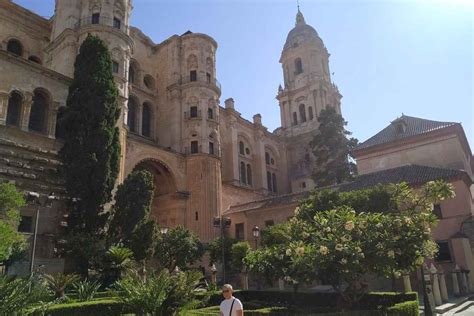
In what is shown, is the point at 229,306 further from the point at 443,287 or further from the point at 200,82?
the point at 200,82

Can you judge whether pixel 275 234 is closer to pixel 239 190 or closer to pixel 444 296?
pixel 444 296

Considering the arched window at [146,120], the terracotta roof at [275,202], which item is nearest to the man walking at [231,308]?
the terracotta roof at [275,202]

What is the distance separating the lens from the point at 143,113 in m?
34.8

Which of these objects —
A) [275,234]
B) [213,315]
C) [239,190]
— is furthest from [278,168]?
[213,315]

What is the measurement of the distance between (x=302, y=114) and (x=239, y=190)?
20133 mm

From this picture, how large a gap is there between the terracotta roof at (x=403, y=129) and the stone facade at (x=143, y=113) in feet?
45.1

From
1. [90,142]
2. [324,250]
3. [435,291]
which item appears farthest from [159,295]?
[90,142]

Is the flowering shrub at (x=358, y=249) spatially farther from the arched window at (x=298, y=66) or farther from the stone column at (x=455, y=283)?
the arched window at (x=298, y=66)

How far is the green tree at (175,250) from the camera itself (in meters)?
23.1

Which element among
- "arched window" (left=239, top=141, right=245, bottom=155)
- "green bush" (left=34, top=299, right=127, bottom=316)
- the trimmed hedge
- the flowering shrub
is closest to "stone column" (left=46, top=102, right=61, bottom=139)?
"green bush" (left=34, top=299, right=127, bottom=316)

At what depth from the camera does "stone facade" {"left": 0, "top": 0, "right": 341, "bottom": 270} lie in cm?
2053

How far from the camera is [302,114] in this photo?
53.7m

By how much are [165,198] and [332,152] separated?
54.7ft

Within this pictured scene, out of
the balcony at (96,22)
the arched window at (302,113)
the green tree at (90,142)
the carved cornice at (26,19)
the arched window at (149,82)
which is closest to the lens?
the green tree at (90,142)
